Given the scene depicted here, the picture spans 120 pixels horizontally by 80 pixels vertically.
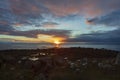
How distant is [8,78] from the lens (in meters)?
21.7

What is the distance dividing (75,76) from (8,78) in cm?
671

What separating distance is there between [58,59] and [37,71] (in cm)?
488

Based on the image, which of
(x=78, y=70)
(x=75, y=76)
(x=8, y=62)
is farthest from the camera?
(x=8, y=62)

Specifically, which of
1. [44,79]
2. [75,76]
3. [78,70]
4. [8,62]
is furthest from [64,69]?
[8,62]

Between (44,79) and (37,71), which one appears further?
(37,71)

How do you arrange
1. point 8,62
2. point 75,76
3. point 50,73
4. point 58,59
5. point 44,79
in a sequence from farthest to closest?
point 8,62 < point 58,59 < point 50,73 < point 75,76 < point 44,79

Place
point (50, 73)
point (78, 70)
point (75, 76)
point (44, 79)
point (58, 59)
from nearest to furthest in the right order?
point (44, 79) < point (75, 76) < point (50, 73) < point (78, 70) < point (58, 59)

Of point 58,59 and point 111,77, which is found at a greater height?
point 58,59

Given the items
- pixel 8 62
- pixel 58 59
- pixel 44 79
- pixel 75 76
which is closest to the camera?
pixel 44 79

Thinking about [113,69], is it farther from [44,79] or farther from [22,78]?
[22,78]

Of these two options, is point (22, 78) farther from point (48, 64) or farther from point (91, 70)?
point (91, 70)

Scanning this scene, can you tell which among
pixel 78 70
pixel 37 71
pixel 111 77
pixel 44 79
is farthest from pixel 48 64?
pixel 111 77

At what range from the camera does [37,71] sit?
23.9 m

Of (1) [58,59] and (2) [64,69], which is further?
(1) [58,59]
